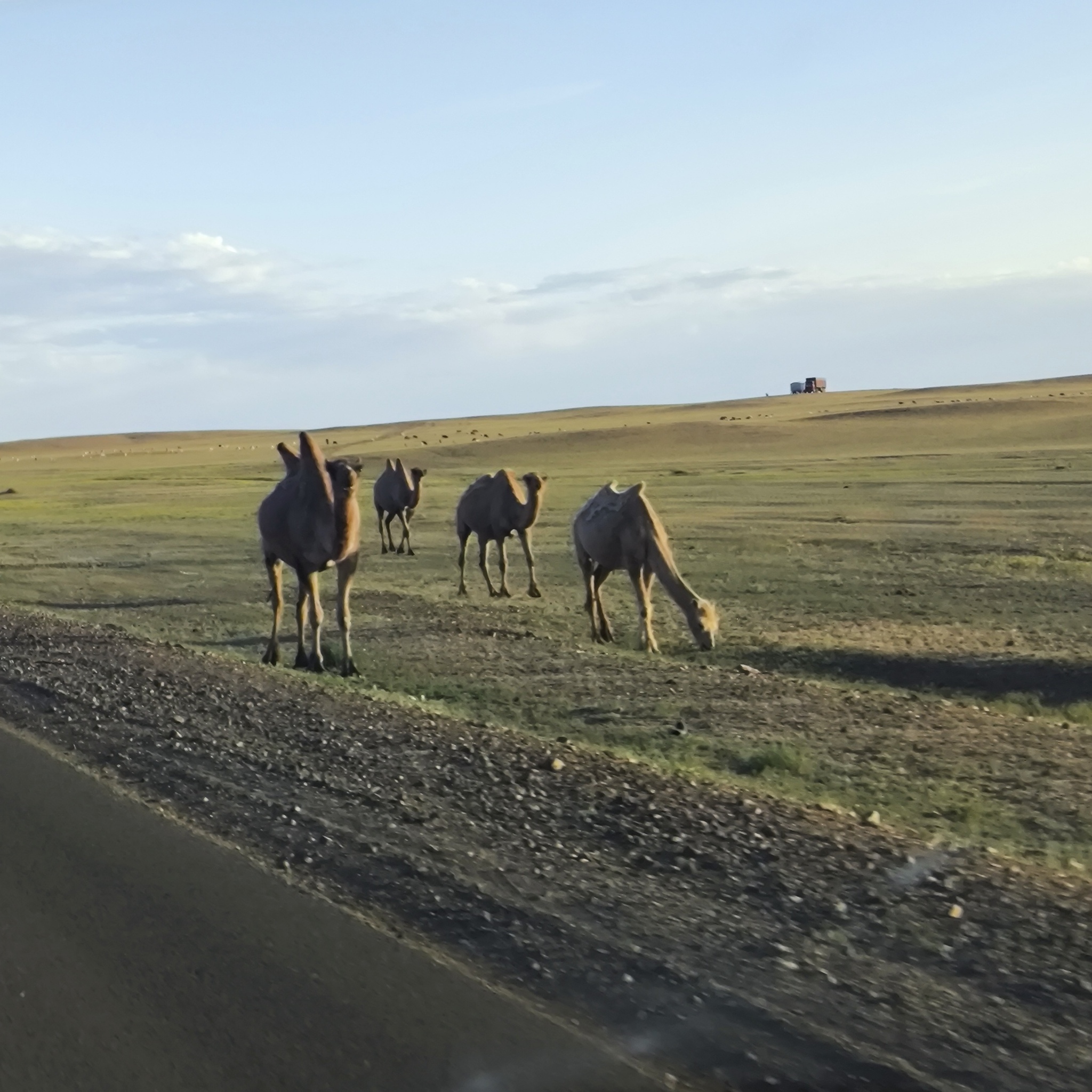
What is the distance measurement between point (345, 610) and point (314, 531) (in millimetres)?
894

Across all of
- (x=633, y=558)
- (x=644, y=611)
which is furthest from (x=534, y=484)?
(x=644, y=611)

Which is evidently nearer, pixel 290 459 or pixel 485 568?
pixel 290 459

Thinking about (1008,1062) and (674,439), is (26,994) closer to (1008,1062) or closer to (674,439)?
(1008,1062)

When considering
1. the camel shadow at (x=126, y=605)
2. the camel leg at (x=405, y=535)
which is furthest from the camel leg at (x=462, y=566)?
the camel leg at (x=405, y=535)

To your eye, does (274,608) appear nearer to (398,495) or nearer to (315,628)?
(315,628)

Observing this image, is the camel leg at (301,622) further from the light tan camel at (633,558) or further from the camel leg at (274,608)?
the light tan camel at (633,558)

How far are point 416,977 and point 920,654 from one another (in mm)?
11724

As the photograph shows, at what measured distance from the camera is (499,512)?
25125 mm

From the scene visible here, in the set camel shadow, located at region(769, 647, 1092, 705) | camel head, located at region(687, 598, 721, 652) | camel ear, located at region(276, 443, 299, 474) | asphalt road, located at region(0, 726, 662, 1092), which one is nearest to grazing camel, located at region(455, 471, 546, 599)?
camel head, located at region(687, 598, 721, 652)

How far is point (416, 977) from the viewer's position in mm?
5730

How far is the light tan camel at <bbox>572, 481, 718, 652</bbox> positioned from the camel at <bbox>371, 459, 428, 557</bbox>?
12.0 m

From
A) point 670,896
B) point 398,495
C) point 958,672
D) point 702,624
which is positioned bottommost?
point 958,672

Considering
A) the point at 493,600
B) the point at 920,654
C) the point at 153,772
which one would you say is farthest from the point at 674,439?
the point at 153,772

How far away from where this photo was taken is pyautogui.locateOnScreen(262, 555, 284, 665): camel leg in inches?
635
